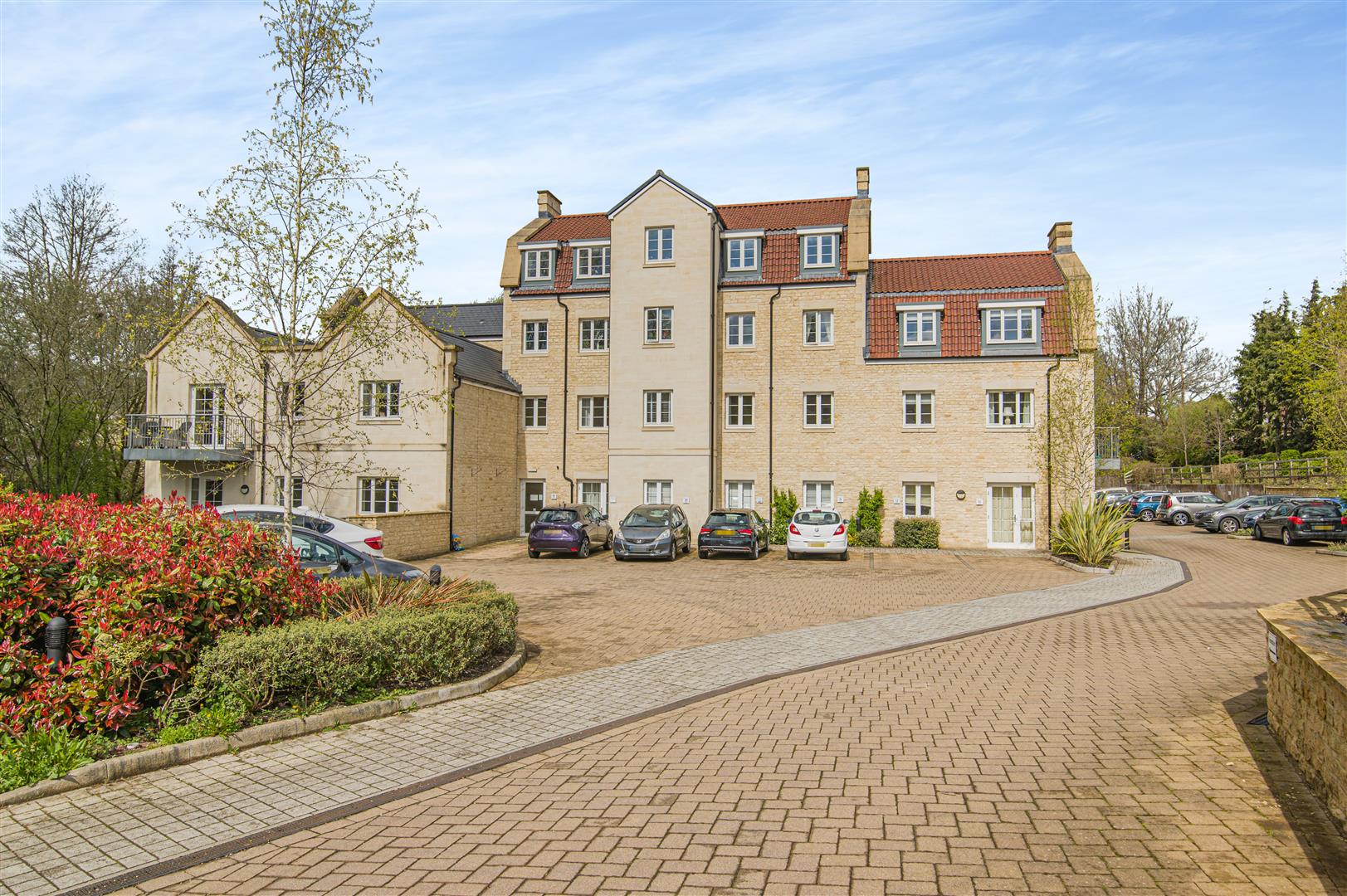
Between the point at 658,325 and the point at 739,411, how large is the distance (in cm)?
415

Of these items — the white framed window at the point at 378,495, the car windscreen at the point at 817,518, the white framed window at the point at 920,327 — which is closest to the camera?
the car windscreen at the point at 817,518

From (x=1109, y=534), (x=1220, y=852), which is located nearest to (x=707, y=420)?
(x=1109, y=534)

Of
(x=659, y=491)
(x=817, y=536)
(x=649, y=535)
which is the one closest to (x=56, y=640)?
→ (x=649, y=535)

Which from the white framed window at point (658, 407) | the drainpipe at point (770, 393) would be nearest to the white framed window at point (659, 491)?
the white framed window at point (658, 407)

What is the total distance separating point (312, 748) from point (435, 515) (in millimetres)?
18227

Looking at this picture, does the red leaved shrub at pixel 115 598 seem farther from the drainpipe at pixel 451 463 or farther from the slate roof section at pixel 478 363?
the slate roof section at pixel 478 363

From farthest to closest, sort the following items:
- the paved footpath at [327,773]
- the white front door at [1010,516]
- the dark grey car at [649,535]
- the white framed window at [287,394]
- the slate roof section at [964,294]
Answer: the slate roof section at [964,294] < the white front door at [1010,516] < the dark grey car at [649,535] < the white framed window at [287,394] < the paved footpath at [327,773]

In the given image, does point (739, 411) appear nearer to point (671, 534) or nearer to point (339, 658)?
point (671, 534)

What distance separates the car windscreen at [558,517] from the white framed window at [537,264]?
11121 mm

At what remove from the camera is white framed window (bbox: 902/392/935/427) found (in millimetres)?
28016

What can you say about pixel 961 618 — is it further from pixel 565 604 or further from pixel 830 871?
pixel 830 871

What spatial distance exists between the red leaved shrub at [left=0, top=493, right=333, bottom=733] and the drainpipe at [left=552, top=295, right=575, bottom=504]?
21.8 metres

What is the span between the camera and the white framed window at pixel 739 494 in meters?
29.2

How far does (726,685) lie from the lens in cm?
875
